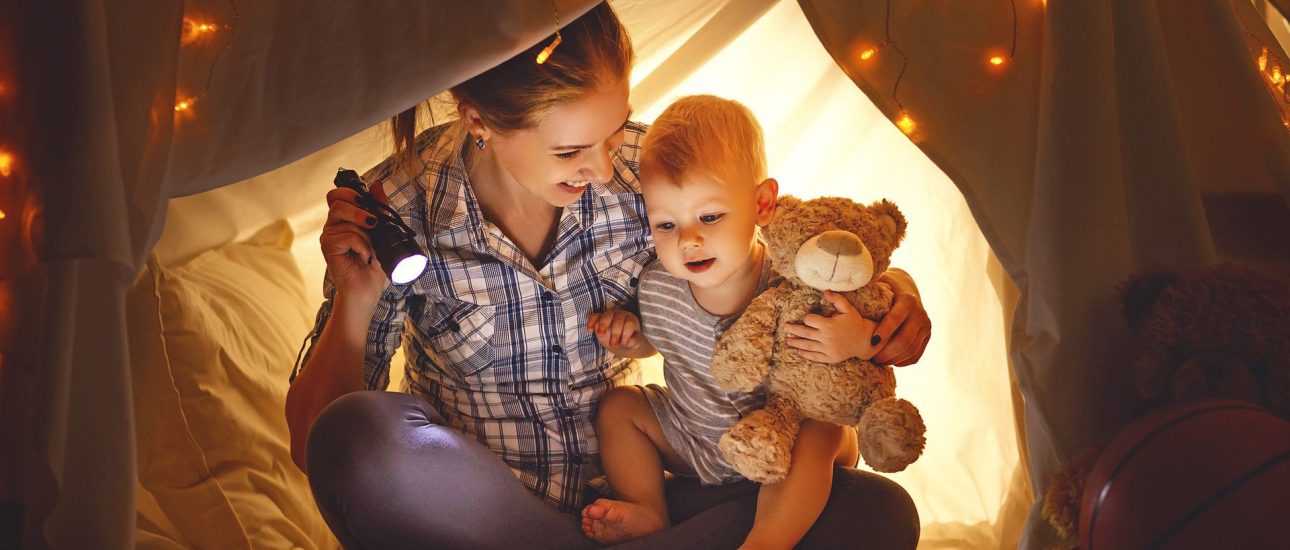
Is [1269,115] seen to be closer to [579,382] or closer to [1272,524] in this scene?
[1272,524]

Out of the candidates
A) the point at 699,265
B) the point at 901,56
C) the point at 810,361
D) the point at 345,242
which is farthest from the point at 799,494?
the point at 345,242

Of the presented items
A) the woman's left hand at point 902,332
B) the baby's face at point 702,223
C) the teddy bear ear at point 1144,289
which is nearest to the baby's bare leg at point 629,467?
the baby's face at point 702,223

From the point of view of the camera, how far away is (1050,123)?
44.9 inches

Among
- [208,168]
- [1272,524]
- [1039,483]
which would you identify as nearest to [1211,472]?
[1272,524]

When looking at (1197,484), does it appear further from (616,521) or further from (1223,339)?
(616,521)

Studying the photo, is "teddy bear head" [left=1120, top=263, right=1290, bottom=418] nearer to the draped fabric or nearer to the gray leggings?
the draped fabric

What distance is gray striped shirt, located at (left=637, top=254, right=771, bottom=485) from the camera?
1299 mm

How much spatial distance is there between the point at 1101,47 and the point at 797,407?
56cm

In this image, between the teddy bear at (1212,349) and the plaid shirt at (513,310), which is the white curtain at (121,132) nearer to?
the plaid shirt at (513,310)

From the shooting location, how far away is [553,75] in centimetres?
121

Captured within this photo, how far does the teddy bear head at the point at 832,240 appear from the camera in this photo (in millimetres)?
1115

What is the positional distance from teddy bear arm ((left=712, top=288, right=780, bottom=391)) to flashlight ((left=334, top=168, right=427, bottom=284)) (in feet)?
1.29

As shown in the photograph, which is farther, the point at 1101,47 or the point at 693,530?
the point at 693,530

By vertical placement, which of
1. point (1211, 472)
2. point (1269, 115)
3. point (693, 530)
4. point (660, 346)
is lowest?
point (693, 530)
